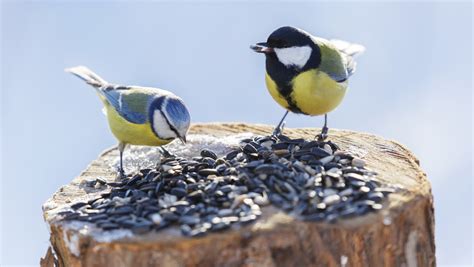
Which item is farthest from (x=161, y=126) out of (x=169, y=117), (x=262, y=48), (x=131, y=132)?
(x=262, y=48)

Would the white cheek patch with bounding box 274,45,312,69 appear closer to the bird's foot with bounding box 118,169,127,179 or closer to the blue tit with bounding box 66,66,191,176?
the blue tit with bounding box 66,66,191,176

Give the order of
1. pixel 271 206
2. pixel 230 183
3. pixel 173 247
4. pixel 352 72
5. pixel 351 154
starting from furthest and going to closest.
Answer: pixel 352 72, pixel 351 154, pixel 230 183, pixel 271 206, pixel 173 247

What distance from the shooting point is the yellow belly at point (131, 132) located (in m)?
3.36

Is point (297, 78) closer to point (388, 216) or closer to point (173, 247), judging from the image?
point (388, 216)

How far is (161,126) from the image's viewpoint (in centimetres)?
332

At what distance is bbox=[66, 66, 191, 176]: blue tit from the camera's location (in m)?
3.27

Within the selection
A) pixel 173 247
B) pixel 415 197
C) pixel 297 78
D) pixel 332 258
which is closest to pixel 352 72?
pixel 297 78

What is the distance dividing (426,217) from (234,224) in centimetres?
77

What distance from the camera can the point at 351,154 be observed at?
10.6ft

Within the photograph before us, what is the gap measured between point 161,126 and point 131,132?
0.18 m

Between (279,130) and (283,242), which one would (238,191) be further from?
(279,130)

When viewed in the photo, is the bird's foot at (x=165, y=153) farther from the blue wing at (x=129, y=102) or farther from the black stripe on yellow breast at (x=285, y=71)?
the black stripe on yellow breast at (x=285, y=71)

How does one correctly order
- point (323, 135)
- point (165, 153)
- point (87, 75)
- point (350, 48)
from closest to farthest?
point (165, 153)
point (323, 135)
point (87, 75)
point (350, 48)

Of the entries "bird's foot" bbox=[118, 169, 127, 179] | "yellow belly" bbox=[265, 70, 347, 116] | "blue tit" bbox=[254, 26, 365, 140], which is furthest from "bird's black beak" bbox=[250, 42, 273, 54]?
"bird's foot" bbox=[118, 169, 127, 179]
